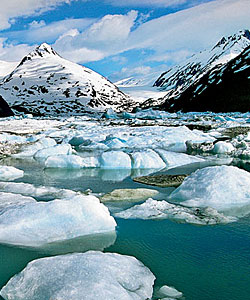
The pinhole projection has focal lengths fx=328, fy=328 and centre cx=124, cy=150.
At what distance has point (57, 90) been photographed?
323 ft

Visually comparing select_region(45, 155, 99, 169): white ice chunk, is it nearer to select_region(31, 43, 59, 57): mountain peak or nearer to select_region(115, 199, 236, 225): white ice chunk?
select_region(115, 199, 236, 225): white ice chunk

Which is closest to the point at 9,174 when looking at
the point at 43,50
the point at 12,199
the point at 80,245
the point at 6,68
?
the point at 12,199

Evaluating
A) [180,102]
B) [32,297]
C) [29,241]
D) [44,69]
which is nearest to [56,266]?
[32,297]

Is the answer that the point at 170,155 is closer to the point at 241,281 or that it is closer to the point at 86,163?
the point at 86,163

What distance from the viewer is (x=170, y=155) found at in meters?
11.6

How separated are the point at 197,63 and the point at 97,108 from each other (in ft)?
274

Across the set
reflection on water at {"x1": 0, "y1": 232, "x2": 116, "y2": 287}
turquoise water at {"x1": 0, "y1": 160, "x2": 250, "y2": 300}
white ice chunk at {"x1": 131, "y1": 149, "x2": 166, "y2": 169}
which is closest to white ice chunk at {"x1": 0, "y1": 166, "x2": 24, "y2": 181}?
white ice chunk at {"x1": 131, "y1": 149, "x2": 166, "y2": 169}

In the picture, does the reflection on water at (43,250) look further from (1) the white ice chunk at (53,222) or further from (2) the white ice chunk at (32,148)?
(2) the white ice chunk at (32,148)

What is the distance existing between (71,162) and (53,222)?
6.31m

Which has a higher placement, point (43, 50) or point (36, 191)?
point (43, 50)

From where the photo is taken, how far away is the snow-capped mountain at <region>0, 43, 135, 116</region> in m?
86.1

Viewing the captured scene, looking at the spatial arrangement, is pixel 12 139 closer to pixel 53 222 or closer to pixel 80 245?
pixel 53 222

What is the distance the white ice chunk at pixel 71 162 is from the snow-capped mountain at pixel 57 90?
67554 millimetres

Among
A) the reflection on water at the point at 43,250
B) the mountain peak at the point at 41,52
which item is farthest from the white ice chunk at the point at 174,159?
the mountain peak at the point at 41,52
